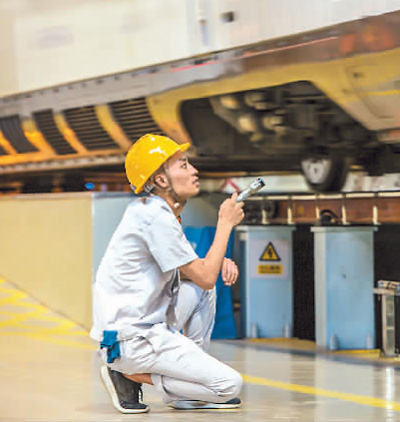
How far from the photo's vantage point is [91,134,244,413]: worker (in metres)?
3.86

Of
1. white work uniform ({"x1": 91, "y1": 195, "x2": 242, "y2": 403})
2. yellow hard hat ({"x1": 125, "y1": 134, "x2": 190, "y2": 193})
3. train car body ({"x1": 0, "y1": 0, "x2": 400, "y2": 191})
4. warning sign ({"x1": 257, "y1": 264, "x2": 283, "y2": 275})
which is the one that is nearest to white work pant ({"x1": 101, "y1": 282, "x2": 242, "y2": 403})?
white work uniform ({"x1": 91, "y1": 195, "x2": 242, "y2": 403})

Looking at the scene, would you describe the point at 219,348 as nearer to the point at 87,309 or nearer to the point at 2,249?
the point at 87,309

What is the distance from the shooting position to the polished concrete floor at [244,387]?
401 centimetres

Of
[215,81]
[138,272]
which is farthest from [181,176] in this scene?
[215,81]

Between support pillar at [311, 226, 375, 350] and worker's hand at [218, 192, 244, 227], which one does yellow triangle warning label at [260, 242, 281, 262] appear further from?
worker's hand at [218, 192, 244, 227]

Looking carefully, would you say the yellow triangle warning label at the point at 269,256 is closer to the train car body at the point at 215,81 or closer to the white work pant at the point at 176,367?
the train car body at the point at 215,81

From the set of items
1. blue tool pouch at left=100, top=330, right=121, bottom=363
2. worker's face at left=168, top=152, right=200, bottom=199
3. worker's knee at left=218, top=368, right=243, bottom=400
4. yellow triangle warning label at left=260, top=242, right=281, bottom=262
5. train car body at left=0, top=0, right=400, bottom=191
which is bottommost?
worker's knee at left=218, top=368, right=243, bottom=400

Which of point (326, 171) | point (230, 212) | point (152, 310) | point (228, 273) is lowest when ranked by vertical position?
point (152, 310)

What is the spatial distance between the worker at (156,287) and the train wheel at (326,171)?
7.12 feet

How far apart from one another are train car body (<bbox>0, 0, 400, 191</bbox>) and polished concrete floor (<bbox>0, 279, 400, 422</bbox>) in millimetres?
1178

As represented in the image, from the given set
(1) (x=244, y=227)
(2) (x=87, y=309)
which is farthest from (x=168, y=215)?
(2) (x=87, y=309)

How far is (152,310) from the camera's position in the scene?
3953mm

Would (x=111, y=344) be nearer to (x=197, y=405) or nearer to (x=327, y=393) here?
(x=197, y=405)

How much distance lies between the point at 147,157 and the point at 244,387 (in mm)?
1324
